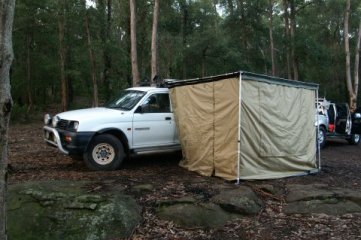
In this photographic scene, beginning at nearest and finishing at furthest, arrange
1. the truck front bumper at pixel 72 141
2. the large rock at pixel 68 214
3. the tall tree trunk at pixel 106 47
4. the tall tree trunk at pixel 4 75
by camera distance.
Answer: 1. the tall tree trunk at pixel 4 75
2. the large rock at pixel 68 214
3. the truck front bumper at pixel 72 141
4. the tall tree trunk at pixel 106 47

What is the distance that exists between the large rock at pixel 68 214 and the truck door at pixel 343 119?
1207cm

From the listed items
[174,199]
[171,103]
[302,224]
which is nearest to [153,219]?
[174,199]

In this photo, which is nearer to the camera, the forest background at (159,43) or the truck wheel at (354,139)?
the truck wheel at (354,139)

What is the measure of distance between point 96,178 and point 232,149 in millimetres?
2792

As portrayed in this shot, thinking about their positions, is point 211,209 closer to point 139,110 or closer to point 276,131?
point 276,131

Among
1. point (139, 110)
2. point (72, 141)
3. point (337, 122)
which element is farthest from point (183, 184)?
point (337, 122)

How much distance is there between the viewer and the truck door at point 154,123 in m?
9.94

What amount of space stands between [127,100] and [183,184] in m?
2.93

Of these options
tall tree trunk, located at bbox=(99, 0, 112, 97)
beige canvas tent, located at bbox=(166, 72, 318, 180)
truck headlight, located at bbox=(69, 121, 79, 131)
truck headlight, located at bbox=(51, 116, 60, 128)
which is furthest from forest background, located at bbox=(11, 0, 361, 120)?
truck headlight, located at bbox=(69, 121, 79, 131)

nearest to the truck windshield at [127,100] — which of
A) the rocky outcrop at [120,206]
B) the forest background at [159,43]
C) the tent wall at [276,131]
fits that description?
the rocky outcrop at [120,206]

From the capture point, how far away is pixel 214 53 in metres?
31.5

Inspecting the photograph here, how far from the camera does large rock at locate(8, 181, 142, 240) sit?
6152mm

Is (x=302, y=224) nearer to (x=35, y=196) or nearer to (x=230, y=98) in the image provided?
(x=230, y=98)

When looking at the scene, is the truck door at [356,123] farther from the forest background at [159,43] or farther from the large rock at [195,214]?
the large rock at [195,214]
